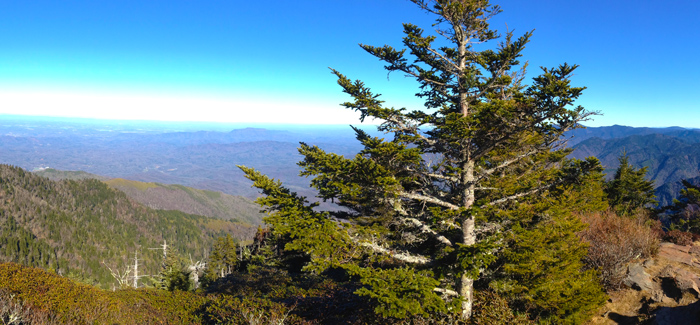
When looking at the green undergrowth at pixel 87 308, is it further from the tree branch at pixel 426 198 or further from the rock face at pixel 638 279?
the rock face at pixel 638 279

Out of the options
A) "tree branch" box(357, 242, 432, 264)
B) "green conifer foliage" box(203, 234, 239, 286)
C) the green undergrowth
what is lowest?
"green conifer foliage" box(203, 234, 239, 286)

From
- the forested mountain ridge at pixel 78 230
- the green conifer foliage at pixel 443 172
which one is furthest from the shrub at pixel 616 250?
the forested mountain ridge at pixel 78 230

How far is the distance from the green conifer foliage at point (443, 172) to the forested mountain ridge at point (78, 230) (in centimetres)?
13760

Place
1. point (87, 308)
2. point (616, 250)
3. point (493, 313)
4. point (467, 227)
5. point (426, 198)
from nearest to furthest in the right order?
point (426, 198) → point (467, 227) → point (493, 313) → point (87, 308) → point (616, 250)

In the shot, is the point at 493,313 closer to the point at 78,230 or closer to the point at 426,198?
the point at 426,198

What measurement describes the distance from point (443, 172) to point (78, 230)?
197465mm

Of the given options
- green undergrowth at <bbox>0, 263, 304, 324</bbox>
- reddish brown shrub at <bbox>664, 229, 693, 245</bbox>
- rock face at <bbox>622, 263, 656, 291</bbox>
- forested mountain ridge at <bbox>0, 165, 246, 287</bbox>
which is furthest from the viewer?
forested mountain ridge at <bbox>0, 165, 246, 287</bbox>

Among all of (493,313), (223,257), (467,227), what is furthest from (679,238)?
(223,257)

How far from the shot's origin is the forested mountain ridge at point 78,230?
125 meters

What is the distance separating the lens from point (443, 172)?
10.2 meters

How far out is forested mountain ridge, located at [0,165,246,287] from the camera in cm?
12488

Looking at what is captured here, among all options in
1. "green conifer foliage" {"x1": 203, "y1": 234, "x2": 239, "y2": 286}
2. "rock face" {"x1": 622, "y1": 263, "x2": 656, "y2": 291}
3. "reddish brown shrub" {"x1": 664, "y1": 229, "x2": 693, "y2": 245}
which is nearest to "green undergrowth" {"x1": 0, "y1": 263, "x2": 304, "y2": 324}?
"rock face" {"x1": 622, "y1": 263, "x2": 656, "y2": 291}

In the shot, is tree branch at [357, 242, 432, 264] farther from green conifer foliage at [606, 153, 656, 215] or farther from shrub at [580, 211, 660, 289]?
green conifer foliage at [606, 153, 656, 215]

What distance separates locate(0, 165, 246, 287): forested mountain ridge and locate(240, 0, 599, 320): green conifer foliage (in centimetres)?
13760
